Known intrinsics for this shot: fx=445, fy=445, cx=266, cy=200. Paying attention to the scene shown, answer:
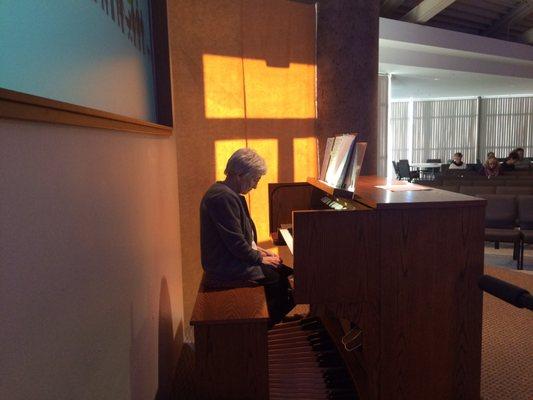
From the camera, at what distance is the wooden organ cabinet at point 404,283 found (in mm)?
1866

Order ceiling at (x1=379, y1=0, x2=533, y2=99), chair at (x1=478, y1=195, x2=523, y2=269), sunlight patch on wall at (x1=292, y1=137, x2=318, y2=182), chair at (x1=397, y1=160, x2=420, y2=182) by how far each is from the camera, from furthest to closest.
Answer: chair at (x1=397, y1=160, x2=420, y2=182) → ceiling at (x1=379, y1=0, x2=533, y2=99) → chair at (x1=478, y1=195, x2=523, y2=269) → sunlight patch on wall at (x1=292, y1=137, x2=318, y2=182)

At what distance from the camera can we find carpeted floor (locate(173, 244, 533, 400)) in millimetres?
2309

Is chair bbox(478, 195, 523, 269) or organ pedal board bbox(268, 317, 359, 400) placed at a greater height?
chair bbox(478, 195, 523, 269)

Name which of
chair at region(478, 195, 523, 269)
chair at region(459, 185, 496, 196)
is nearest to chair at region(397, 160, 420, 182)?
chair at region(459, 185, 496, 196)

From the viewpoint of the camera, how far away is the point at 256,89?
3.53 m

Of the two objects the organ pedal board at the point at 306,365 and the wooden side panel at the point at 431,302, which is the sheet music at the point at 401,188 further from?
the organ pedal board at the point at 306,365

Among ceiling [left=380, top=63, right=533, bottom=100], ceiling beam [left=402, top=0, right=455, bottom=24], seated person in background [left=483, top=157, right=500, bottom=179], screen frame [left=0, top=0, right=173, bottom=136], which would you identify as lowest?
seated person in background [left=483, top=157, right=500, bottom=179]

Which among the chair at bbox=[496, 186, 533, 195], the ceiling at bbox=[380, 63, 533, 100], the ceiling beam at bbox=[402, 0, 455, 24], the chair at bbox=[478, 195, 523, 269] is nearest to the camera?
the chair at bbox=[478, 195, 523, 269]

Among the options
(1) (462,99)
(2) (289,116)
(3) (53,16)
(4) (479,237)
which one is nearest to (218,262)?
(4) (479,237)

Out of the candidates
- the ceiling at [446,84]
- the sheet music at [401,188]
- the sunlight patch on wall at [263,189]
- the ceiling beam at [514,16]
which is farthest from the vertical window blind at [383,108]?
the sheet music at [401,188]

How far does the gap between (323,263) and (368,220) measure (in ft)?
0.86

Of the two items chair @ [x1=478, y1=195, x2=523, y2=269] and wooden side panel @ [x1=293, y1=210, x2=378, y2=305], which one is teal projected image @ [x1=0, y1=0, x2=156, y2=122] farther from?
chair @ [x1=478, y1=195, x2=523, y2=269]

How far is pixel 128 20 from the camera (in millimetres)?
2051

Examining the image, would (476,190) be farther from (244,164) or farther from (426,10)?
(426,10)
